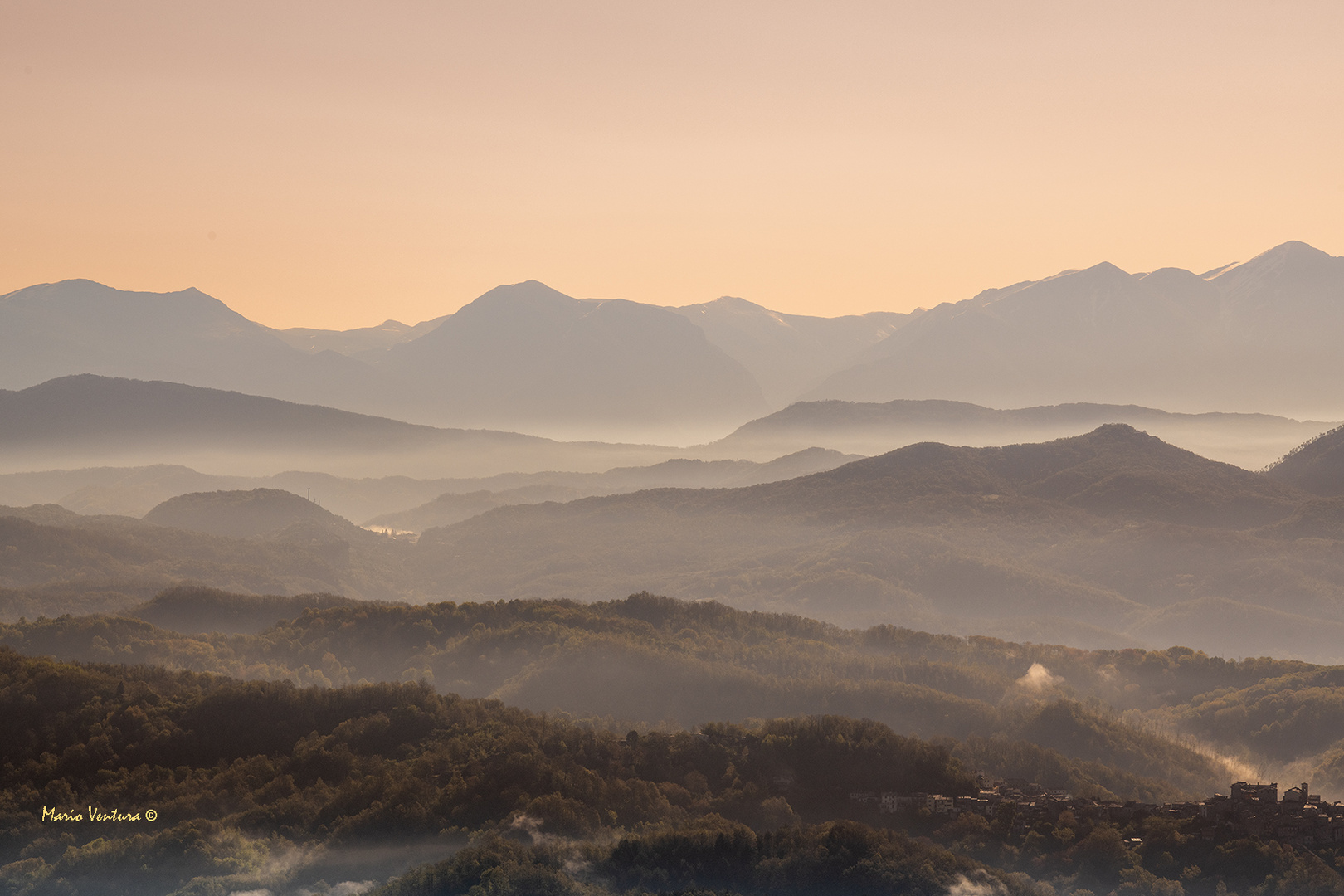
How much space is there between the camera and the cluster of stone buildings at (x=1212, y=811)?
93875mm

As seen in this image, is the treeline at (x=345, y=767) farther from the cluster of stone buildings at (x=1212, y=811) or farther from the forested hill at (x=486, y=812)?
the cluster of stone buildings at (x=1212, y=811)

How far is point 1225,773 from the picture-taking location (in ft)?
561

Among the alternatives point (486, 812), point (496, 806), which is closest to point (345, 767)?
point (486, 812)

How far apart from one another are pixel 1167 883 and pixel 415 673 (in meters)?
128

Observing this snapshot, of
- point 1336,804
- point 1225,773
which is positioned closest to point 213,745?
point 1336,804

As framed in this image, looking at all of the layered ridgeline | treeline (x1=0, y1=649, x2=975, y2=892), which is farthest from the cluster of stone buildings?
treeline (x1=0, y1=649, x2=975, y2=892)

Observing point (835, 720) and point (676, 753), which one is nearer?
point (676, 753)

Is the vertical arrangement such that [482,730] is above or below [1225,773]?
above

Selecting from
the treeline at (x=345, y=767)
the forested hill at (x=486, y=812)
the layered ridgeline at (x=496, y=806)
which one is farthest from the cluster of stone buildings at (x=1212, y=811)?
the treeline at (x=345, y=767)

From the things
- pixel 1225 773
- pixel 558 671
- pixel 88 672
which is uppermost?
pixel 88 672

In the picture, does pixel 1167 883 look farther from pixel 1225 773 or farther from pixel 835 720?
pixel 1225 773

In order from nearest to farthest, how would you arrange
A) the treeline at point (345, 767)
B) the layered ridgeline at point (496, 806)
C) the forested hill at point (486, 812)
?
the forested hill at point (486, 812), the layered ridgeline at point (496, 806), the treeline at point (345, 767)

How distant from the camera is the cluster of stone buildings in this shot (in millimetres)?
93875

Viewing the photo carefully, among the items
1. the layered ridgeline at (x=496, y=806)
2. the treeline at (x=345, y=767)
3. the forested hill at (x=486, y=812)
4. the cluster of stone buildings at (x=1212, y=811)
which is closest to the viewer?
the forested hill at (x=486, y=812)
